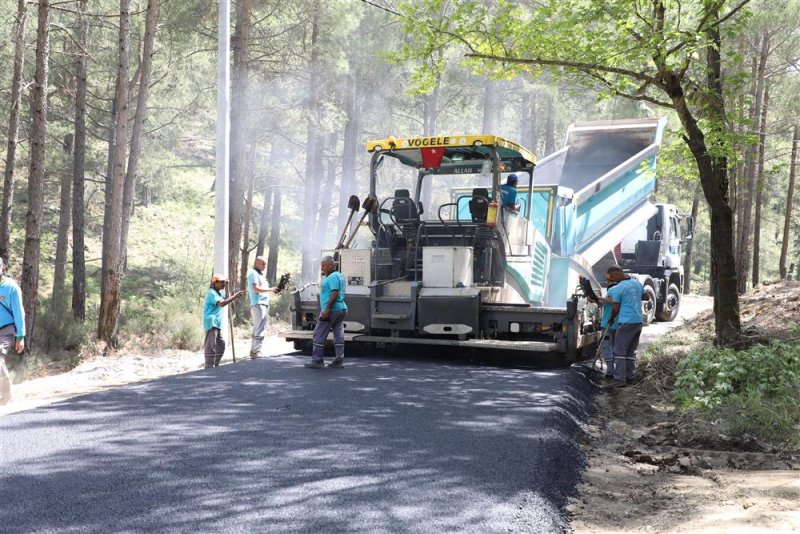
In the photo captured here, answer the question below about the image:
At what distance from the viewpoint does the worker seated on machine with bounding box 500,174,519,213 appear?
9.55 metres

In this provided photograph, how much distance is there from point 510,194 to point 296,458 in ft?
18.7

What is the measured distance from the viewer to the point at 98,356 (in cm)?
1220

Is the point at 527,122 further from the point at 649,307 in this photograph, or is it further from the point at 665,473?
the point at 665,473

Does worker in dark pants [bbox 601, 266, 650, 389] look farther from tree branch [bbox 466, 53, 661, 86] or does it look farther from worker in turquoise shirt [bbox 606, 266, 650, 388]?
tree branch [bbox 466, 53, 661, 86]

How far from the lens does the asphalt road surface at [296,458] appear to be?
373 cm

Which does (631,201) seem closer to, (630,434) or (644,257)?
(644,257)

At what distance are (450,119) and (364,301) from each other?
23510mm

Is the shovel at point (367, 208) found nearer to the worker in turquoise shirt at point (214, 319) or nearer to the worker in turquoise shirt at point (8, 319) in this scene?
the worker in turquoise shirt at point (214, 319)

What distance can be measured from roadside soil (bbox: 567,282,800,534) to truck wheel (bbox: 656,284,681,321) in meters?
8.97

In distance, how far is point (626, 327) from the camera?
28.5 feet

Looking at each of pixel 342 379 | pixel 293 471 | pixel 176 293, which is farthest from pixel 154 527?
pixel 176 293

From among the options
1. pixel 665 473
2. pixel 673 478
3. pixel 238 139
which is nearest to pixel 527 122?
pixel 238 139

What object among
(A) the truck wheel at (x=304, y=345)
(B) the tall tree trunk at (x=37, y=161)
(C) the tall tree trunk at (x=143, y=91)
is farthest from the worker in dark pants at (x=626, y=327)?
(C) the tall tree trunk at (x=143, y=91)

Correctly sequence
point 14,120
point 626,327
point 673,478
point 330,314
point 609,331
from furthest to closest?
point 14,120, point 609,331, point 626,327, point 330,314, point 673,478
